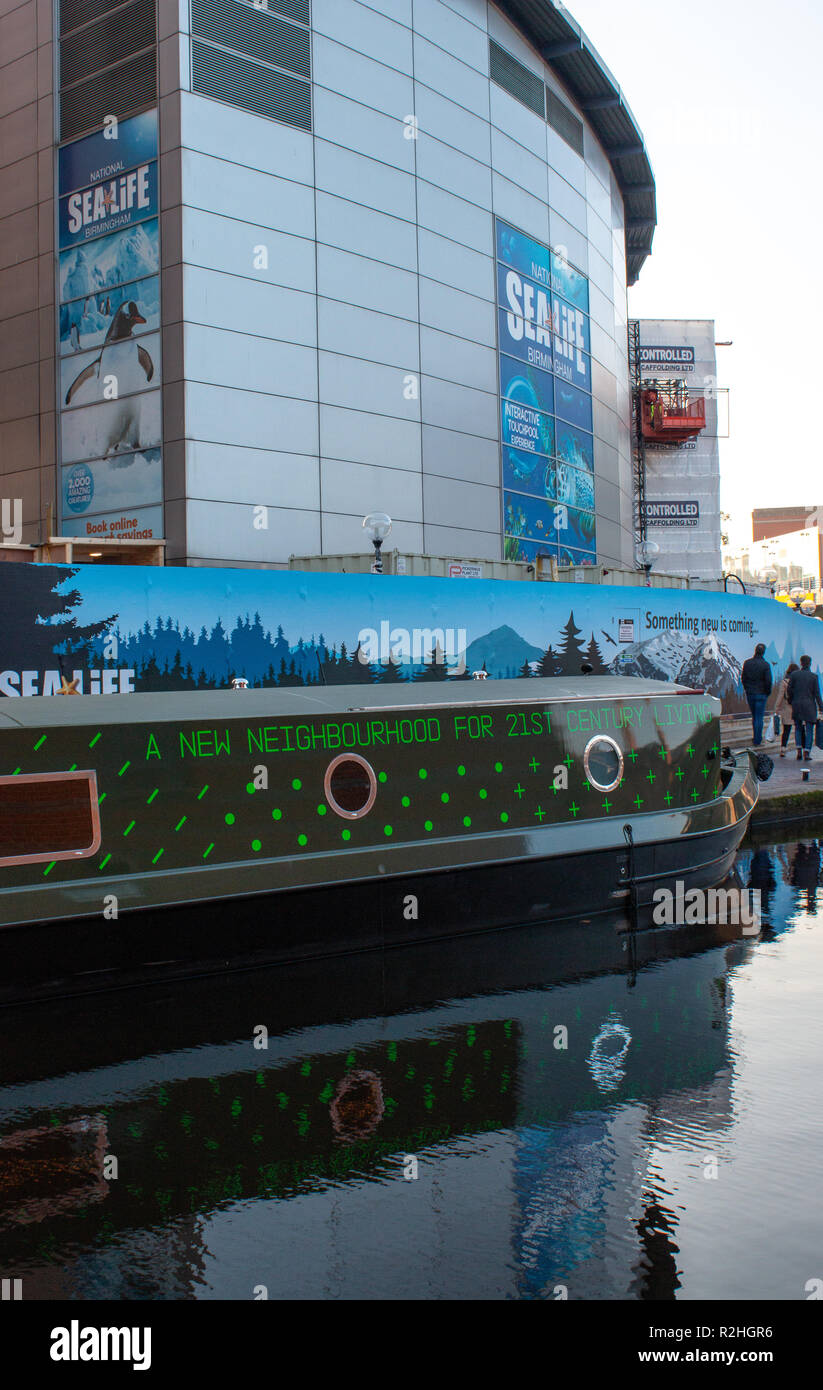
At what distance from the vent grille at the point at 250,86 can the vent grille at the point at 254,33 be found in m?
0.21

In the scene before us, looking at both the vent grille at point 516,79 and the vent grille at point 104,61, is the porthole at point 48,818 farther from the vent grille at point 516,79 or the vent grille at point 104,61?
the vent grille at point 516,79

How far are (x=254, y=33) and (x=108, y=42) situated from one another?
2.87 m

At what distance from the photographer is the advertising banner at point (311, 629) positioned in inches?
445

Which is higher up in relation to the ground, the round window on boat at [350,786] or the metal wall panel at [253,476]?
the metal wall panel at [253,476]

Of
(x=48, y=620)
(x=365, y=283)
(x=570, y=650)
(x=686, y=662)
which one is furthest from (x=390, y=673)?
(x=365, y=283)

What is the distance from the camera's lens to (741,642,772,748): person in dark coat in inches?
771

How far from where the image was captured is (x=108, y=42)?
2309 cm

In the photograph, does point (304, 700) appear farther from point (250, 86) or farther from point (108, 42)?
point (108, 42)

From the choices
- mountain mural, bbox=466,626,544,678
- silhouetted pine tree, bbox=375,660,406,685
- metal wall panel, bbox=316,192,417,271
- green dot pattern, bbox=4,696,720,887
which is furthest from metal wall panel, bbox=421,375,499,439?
green dot pattern, bbox=4,696,720,887

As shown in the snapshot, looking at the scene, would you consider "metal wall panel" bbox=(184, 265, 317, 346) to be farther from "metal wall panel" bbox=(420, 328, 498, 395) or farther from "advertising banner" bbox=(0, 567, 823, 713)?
"advertising banner" bbox=(0, 567, 823, 713)

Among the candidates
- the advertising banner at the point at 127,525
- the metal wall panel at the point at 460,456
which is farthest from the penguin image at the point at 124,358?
the metal wall panel at the point at 460,456

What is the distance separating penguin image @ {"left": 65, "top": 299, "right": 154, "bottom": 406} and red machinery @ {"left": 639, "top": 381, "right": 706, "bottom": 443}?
3447 centimetres

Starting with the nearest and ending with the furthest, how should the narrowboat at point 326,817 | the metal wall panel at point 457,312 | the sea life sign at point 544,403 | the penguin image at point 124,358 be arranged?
the narrowboat at point 326,817 < the penguin image at point 124,358 < the metal wall panel at point 457,312 < the sea life sign at point 544,403
